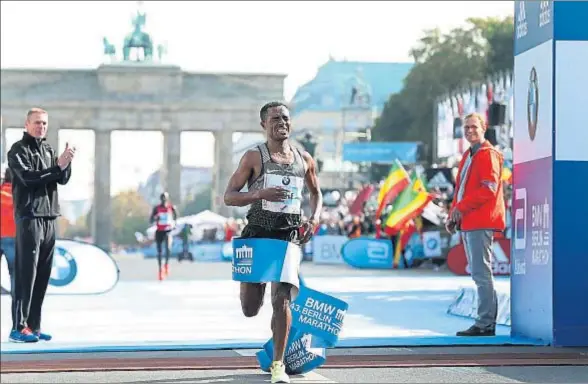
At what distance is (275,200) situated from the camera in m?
8.92

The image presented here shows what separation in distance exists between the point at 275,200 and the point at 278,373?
1.05 m

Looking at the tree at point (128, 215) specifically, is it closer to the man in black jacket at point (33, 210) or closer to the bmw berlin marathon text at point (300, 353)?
the man in black jacket at point (33, 210)

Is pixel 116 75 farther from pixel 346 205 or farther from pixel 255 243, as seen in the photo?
pixel 255 243

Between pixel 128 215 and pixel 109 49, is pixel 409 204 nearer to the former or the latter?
pixel 109 49

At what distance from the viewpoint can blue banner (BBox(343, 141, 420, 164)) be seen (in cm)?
6931

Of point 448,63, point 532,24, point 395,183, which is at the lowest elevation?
point 395,183

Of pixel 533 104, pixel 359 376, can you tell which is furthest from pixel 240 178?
pixel 533 104

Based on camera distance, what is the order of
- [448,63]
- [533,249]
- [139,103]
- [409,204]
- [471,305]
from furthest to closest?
[139,103], [448,63], [409,204], [471,305], [533,249]

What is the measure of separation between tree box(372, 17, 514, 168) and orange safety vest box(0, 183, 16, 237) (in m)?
61.1

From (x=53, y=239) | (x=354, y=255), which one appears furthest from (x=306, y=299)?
(x=354, y=255)

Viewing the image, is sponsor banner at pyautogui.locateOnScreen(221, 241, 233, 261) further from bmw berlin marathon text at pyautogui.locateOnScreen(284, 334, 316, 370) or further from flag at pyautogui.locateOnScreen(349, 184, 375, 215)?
bmw berlin marathon text at pyautogui.locateOnScreen(284, 334, 316, 370)

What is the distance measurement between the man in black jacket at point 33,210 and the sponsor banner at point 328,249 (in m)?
29.6

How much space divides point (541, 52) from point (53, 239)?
4.27 meters

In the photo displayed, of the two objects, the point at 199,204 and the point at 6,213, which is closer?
the point at 6,213
